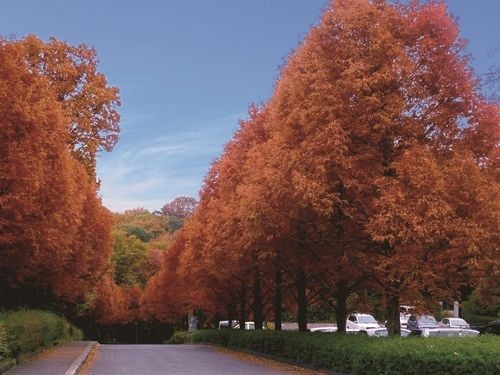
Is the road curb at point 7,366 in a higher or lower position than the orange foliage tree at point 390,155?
lower

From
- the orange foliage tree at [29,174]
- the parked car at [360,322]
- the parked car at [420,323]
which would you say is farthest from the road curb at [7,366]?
the parked car at [360,322]

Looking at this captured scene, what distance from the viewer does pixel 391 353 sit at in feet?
45.0

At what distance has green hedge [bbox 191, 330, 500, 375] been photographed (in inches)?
452

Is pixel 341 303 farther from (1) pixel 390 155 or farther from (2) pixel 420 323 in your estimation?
(2) pixel 420 323

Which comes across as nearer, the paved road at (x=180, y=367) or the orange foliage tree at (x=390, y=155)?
the orange foliage tree at (x=390, y=155)

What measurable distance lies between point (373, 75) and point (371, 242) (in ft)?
14.0

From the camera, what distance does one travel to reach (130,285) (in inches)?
3497

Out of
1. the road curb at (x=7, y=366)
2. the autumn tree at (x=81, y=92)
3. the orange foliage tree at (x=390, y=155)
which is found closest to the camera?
the road curb at (x=7, y=366)

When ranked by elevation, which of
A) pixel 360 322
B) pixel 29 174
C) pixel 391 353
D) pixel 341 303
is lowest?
pixel 391 353

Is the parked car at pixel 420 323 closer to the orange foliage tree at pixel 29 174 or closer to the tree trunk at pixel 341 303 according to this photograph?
the tree trunk at pixel 341 303

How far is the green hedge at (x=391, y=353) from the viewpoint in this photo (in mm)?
11477

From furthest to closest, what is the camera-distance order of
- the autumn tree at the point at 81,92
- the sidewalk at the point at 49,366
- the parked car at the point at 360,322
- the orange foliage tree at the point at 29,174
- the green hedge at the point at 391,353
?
the parked car at the point at 360,322 < the autumn tree at the point at 81,92 < the orange foliage tree at the point at 29,174 < the sidewalk at the point at 49,366 < the green hedge at the point at 391,353

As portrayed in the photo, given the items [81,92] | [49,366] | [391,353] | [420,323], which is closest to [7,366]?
[49,366]

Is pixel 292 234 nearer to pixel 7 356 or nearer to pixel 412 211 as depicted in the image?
pixel 412 211
